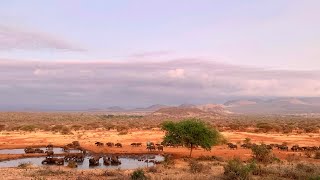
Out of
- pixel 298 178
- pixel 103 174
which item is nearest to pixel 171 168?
pixel 103 174

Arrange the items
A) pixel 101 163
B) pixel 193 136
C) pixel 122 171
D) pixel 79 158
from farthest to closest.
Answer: pixel 193 136 < pixel 79 158 < pixel 101 163 < pixel 122 171

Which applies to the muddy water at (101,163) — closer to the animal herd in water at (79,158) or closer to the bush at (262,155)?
the animal herd in water at (79,158)

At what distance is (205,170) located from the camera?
26.9m

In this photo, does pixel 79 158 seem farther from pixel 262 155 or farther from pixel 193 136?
pixel 262 155

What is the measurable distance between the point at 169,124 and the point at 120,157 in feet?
20.8

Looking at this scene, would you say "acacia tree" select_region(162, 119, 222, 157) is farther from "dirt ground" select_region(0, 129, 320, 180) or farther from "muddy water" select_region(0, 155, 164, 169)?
"muddy water" select_region(0, 155, 164, 169)

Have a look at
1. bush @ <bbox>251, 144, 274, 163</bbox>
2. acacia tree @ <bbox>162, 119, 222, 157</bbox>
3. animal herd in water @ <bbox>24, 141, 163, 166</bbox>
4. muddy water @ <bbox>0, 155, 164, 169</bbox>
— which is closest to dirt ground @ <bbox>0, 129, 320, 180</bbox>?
animal herd in water @ <bbox>24, 141, 163, 166</bbox>

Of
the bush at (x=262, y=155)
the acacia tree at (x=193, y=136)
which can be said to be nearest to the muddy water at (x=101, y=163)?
the acacia tree at (x=193, y=136)

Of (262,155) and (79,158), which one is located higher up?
(262,155)

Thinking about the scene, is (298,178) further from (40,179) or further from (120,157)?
(120,157)

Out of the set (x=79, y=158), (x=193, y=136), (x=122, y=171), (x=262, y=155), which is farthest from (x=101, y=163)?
(x=262, y=155)

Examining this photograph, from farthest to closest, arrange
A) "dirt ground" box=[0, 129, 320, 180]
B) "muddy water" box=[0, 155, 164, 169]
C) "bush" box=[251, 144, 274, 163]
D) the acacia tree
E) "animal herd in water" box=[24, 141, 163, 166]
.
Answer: the acacia tree
"animal herd in water" box=[24, 141, 163, 166]
"muddy water" box=[0, 155, 164, 169]
"bush" box=[251, 144, 274, 163]
"dirt ground" box=[0, 129, 320, 180]

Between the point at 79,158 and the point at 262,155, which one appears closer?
the point at 262,155

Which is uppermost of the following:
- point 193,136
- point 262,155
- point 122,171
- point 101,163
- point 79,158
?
point 193,136
